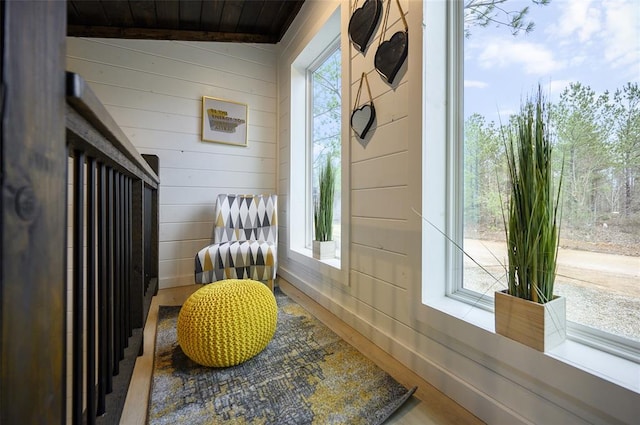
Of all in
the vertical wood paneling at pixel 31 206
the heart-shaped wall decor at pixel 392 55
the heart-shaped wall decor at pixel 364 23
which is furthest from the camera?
the heart-shaped wall decor at pixel 364 23

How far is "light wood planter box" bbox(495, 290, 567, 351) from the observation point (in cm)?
85

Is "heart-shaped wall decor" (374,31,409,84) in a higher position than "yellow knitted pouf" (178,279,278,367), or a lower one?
higher

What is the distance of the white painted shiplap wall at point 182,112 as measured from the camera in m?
2.51

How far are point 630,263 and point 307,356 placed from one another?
1.25 m

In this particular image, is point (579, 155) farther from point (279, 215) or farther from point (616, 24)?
point (279, 215)

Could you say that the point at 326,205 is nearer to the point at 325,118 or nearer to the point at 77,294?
the point at 325,118

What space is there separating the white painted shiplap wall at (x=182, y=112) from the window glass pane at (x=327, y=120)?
22.9 inches

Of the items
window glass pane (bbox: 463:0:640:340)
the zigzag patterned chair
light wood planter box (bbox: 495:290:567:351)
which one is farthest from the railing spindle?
the zigzag patterned chair

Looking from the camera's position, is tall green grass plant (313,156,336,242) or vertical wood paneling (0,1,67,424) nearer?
vertical wood paneling (0,1,67,424)

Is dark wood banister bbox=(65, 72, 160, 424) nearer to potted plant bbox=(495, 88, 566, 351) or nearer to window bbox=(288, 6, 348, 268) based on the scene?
potted plant bbox=(495, 88, 566, 351)

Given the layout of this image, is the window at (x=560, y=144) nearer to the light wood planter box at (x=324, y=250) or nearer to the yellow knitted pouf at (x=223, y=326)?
the yellow knitted pouf at (x=223, y=326)

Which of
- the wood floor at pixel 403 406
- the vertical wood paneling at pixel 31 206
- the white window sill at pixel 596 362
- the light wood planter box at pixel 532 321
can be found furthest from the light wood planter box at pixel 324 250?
the vertical wood paneling at pixel 31 206

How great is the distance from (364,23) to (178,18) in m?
1.87

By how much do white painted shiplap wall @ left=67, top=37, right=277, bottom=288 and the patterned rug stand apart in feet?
4.54
